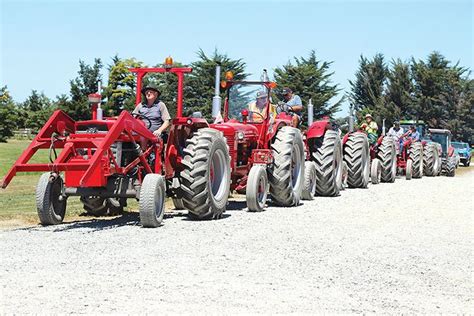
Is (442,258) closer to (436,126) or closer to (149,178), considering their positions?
(149,178)

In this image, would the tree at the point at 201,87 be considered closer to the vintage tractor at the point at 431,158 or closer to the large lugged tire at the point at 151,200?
the vintage tractor at the point at 431,158

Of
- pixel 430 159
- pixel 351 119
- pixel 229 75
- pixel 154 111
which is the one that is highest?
pixel 229 75

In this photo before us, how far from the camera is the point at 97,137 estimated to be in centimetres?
999

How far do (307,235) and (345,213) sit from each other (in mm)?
3238

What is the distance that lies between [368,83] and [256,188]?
54495 mm

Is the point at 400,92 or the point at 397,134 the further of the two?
the point at 400,92

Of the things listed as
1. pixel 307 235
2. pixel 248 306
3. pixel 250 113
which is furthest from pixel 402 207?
pixel 248 306

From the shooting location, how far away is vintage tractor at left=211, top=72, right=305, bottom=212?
42.4 ft

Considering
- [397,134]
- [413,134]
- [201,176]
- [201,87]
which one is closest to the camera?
[201,176]

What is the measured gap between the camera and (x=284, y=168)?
13.5 metres

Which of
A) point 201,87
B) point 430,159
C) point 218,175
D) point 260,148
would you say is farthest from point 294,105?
point 201,87

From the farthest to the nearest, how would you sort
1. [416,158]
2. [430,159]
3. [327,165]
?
[430,159] < [416,158] < [327,165]

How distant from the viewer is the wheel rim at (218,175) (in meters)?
11.5

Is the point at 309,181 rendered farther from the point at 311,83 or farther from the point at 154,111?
the point at 311,83
